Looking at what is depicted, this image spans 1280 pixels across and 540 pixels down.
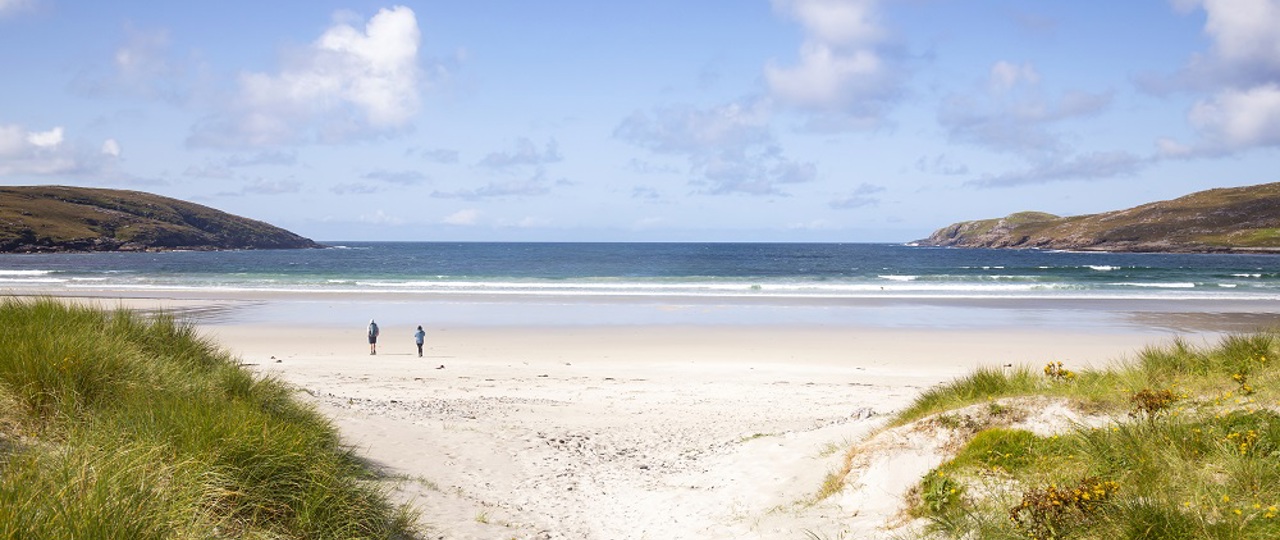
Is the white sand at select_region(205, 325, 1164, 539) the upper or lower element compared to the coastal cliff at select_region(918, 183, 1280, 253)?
lower

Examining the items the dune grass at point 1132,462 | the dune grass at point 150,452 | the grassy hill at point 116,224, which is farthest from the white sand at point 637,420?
the grassy hill at point 116,224

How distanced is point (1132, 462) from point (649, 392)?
1039 centimetres

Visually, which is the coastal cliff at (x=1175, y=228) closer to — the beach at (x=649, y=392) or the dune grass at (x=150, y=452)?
the beach at (x=649, y=392)

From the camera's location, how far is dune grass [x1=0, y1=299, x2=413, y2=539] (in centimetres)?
389

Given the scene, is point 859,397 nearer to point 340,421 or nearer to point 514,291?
point 340,421

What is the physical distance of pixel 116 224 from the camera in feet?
436

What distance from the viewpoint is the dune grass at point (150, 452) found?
12.8 ft

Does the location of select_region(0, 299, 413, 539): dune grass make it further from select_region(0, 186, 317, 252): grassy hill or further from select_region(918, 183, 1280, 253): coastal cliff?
select_region(0, 186, 317, 252): grassy hill

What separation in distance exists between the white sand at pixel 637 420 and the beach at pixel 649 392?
4 cm

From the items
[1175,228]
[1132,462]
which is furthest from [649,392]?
[1175,228]

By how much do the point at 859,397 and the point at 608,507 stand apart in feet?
26.5

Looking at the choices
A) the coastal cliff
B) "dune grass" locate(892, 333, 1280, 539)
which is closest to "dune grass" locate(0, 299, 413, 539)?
"dune grass" locate(892, 333, 1280, 539)

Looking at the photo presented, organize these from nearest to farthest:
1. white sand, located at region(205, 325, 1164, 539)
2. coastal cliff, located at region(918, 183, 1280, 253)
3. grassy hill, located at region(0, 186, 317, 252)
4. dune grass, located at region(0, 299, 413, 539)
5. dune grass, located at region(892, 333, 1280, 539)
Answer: dune grass, located at region(0, 299, 413, 539) < dune grass, located at region(892, 333, 1280, 539) < white sand, located at region(205, 325, 1164, 539) < coastal cliff, located at region(918, 183, 1280, 253) < grassy hill, located at region(0, 186, 317, 252)

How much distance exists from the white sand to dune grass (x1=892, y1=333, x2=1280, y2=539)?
76 cm
